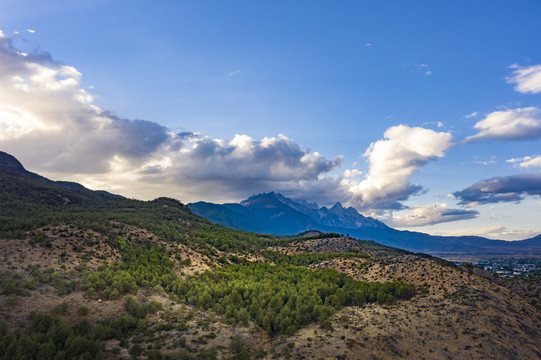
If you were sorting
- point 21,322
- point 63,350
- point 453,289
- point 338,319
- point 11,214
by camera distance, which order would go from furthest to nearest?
point 11,214
point 453,289
point 338,319
point 21,322
point 63,350

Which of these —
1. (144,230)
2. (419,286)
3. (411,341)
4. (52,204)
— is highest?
(52,204)

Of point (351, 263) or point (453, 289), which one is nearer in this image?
point (453, 289)

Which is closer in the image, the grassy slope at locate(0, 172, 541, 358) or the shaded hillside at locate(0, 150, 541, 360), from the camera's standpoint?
the shaded hillside at locate(0, 150, 541, 360)

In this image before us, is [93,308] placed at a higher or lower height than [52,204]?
lower

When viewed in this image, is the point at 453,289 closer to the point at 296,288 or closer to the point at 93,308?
the point at 296,288

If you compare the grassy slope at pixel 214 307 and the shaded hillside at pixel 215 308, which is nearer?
the shaded hillside at pixel 215 308

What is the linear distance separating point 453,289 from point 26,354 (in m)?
86.8

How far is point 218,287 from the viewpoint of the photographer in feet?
232

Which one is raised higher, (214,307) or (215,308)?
(214,307)

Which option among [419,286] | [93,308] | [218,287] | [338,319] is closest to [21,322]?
[93,308]

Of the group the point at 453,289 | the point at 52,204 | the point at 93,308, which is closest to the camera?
the point at 93,308

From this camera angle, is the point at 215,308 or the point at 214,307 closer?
the point at 215,308

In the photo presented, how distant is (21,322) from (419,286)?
288 feet

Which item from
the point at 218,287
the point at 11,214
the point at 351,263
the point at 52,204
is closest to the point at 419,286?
the point at 351,263
